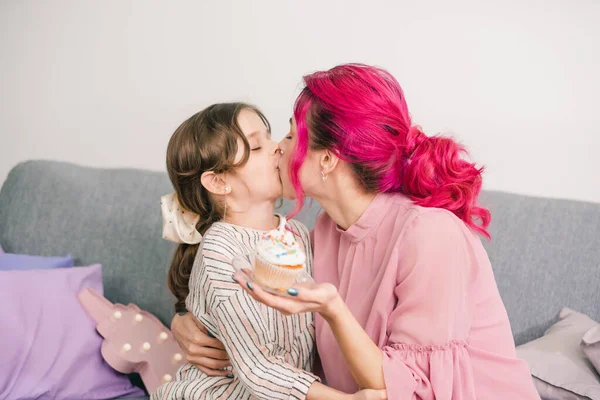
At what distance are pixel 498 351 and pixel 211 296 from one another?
2.29 ft

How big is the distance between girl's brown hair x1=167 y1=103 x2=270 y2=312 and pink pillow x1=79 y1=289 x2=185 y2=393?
0.41 m

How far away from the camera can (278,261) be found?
140 centimetres

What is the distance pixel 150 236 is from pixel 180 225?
59 centimetres

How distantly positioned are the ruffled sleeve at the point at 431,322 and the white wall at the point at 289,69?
1056 millimetres

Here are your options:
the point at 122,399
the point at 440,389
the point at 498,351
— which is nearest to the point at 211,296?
the point at 440,389

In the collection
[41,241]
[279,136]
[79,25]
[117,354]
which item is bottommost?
[117,354]

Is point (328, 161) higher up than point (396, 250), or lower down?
higher up

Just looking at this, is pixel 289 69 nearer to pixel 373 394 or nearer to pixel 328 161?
pixel 328 161

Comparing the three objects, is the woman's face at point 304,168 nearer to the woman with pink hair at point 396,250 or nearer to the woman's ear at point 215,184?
the woman with pink hair at point 396,250

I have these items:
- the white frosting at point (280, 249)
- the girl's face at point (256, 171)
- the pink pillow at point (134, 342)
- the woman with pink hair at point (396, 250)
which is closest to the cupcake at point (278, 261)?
the white frosting at point (280, 249)

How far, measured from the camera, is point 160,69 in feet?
10.3

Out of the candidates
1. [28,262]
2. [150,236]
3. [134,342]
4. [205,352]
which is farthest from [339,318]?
[28,262]

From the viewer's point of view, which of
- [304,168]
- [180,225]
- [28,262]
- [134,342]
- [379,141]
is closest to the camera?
[379,141]

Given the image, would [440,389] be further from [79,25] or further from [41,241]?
[79,25]
